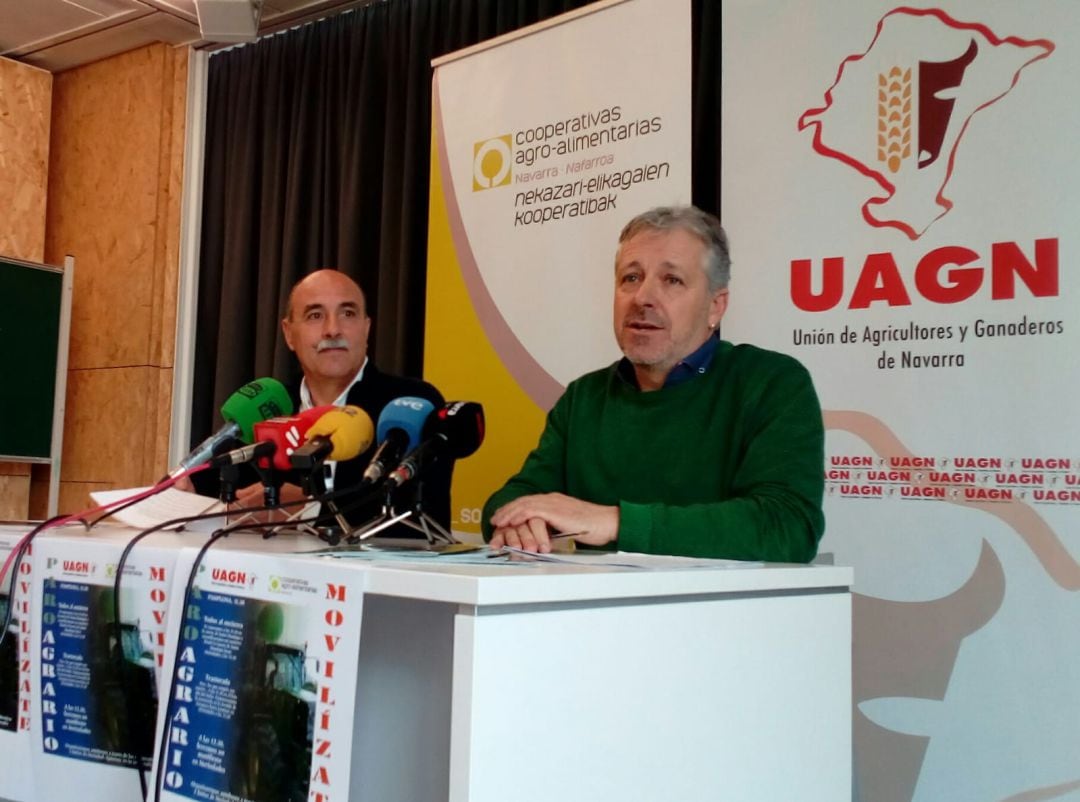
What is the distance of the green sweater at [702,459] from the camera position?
143cm

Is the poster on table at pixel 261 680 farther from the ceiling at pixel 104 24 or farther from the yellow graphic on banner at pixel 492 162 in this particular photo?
the ceiling at pixel 104 24

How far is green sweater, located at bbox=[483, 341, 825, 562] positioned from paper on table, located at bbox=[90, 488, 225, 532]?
1.50 ft

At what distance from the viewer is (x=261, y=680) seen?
0.93 metres

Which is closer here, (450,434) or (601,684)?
(601,684)

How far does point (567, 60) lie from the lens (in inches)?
124

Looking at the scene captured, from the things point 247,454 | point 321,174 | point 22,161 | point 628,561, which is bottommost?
point 628,561

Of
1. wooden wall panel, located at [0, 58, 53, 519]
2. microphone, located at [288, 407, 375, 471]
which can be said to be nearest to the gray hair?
microphone, located at [288, 407, 375, 471]

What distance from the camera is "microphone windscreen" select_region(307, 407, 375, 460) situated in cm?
126

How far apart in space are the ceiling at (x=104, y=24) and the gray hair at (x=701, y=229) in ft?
8.62

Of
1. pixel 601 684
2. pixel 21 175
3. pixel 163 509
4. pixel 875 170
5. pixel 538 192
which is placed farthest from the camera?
pixel 21 175

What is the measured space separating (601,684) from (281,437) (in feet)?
1.83

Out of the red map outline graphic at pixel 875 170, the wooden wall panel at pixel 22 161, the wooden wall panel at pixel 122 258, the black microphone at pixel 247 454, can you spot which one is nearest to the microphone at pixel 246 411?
the black microphone at pixel 247 454

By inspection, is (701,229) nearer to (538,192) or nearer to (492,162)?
(538,192)

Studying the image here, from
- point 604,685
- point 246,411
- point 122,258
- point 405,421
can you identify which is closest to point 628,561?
point 604,685
